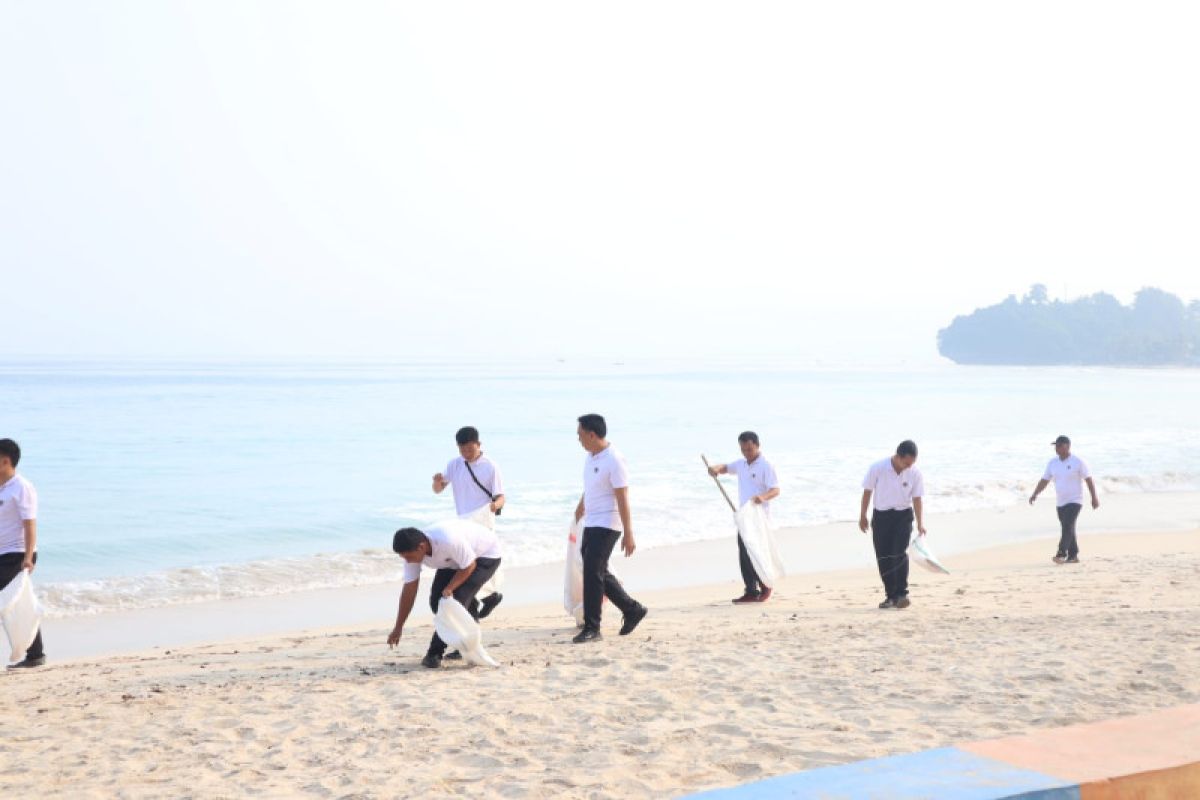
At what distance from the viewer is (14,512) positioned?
7.75 metres

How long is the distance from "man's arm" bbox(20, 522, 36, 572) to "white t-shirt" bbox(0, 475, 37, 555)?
3cm

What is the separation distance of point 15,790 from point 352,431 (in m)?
35.9

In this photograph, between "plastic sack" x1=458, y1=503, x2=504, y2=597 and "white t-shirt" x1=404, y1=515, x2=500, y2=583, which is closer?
"white t-shirt" x1=404, y1=515, x2=500, y2=583

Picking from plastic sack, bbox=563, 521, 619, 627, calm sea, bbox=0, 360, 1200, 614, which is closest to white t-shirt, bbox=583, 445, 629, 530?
plastic sack, bbox=563, 521, 619, 627

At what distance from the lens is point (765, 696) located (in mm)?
6055

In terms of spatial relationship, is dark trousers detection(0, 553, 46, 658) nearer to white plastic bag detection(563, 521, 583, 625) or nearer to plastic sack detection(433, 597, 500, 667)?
plastic sack detection(433, 597, 500, 667)

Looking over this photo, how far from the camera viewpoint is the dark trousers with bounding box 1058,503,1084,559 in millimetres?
13281

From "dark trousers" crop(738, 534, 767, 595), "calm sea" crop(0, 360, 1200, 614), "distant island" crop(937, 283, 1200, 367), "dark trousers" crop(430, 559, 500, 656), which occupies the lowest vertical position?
"calm sea" crop(0, 360, 1200, 614)

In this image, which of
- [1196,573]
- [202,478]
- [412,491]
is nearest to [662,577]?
[1196,573]

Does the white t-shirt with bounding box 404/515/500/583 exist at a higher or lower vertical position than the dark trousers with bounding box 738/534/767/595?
higher

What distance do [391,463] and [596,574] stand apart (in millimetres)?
22534

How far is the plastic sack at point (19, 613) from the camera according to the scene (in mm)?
7770

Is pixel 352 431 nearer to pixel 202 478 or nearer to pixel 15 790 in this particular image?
pixel 202 478

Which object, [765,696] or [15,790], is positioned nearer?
[15,790]
